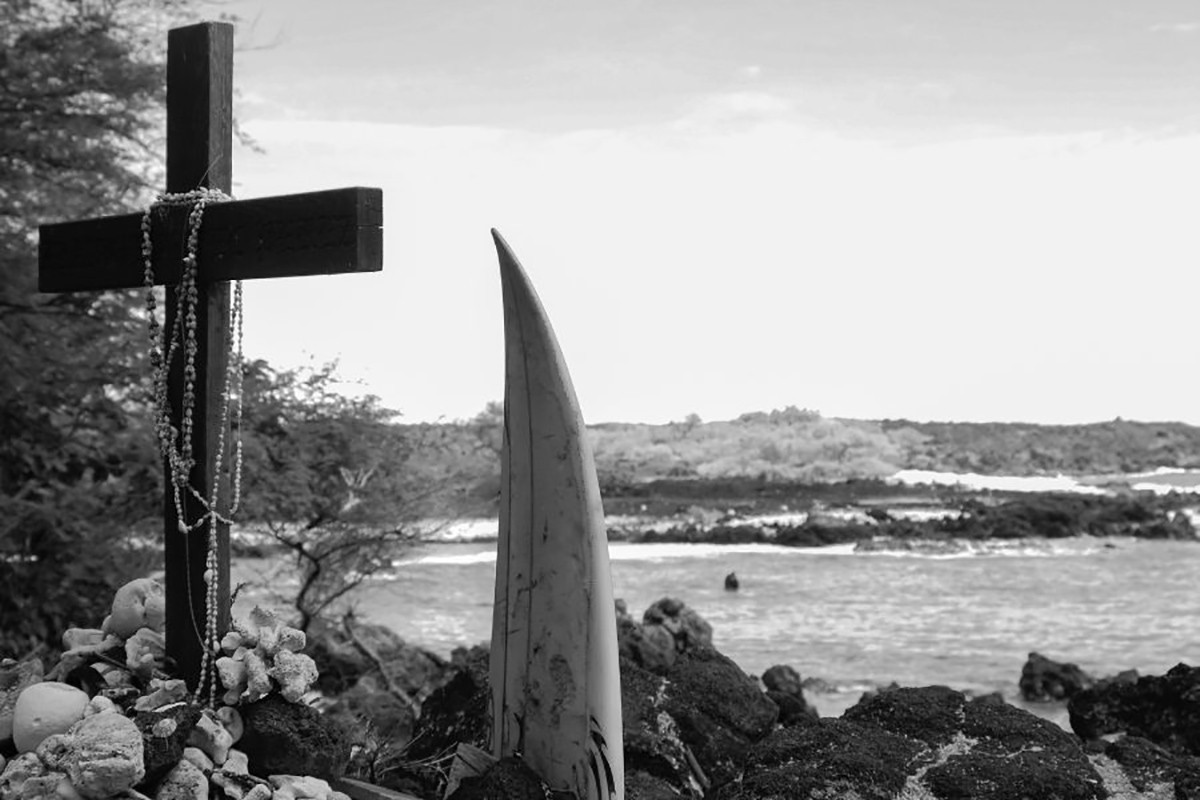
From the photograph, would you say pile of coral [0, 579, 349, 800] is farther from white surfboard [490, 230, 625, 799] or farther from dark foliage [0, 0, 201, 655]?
dark foliage [0, 0, 201, 655]

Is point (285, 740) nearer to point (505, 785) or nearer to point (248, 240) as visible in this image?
point (505, 785)

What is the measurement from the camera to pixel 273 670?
14.7 ft

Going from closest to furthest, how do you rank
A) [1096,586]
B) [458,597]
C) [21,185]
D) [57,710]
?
[57,710] → [21,185] → [458,597] → [1096,586]

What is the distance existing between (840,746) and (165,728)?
2.32 meters

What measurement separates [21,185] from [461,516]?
4.84m

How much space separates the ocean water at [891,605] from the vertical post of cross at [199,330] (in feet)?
26.9

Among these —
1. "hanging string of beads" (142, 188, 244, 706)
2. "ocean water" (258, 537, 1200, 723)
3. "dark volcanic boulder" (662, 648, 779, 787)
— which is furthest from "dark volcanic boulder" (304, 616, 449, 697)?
"hanging string of beads" (142, 188, 244, 706)

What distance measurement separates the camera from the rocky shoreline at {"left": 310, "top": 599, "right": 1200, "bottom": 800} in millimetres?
4633

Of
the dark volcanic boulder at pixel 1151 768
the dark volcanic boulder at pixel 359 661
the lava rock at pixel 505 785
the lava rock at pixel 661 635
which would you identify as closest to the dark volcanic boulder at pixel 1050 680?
the lava rock at pixel 661 635

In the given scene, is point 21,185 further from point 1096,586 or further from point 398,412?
point 1096,586

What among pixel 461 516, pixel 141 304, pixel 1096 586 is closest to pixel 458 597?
pixel 461 516

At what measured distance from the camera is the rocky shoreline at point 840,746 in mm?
Answer: 4633

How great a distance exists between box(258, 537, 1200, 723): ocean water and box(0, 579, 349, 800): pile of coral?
816 cm

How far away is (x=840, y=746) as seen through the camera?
4871 millimetres
